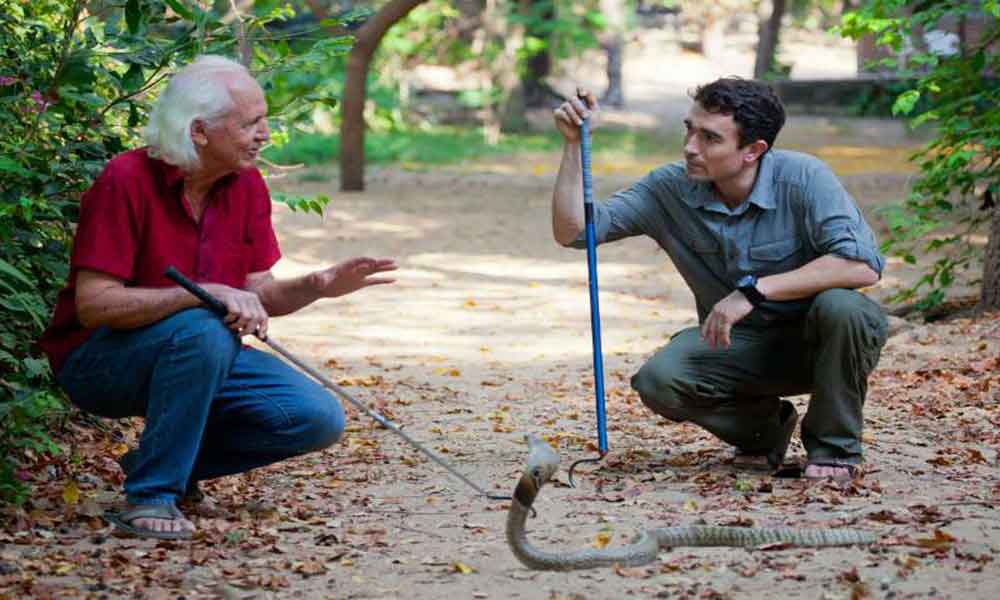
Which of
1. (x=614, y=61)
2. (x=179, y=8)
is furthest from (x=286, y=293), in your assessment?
(x=614, y=61)

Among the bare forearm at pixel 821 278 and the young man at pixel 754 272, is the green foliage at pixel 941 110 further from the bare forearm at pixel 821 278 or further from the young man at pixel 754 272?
the bare forearm at pixel 821 278

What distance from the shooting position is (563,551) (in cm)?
394

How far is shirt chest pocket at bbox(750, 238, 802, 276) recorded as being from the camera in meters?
4.73

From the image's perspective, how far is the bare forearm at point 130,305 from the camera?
13.0 ft

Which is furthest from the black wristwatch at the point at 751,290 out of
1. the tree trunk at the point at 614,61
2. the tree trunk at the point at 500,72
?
the tree trunk at the point at 614,61

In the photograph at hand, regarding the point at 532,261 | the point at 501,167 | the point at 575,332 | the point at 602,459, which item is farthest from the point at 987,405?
the point at 501,167

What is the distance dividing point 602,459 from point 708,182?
1.05 meters

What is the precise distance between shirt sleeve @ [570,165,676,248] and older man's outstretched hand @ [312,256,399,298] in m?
0.97

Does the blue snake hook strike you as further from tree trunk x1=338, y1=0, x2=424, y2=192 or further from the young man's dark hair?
tree trunk x1=338, y1=0, x2=424, y2=192

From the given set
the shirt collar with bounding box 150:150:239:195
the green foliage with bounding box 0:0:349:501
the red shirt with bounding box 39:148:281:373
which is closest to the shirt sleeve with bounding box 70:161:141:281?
the red shirt with bounding box 39:148:281:373

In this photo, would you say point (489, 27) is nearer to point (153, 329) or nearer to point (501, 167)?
point (501, 167)

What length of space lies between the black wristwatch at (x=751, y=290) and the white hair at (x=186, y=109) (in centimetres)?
169

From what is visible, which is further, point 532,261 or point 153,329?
point 532,261

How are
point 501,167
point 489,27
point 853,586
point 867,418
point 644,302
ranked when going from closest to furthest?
point 853,586 → point 867,418 → point 644,302 → point 501,167 → point 489,27
